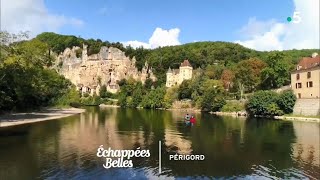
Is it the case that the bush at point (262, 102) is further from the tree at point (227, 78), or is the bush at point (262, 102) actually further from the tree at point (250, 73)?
the tree at point (227, 78)

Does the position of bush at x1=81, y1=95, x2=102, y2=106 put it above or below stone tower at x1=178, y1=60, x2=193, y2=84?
below

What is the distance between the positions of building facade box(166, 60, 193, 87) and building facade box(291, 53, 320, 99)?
203 ft

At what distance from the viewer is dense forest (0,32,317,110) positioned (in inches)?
2005

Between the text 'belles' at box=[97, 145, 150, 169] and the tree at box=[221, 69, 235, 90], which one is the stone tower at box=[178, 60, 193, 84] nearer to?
the tree at box=[221, 69, 235, 90]

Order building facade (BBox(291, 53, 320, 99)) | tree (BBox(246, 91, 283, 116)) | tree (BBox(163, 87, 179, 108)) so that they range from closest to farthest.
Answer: building facade (BBox(291, 53, 320, 99)), tree (BBox(246, 91, 283, 116)), tree (BBox(163, 87, 179, 108))

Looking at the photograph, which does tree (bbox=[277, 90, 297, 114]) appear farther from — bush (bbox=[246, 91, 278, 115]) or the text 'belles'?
the text 'belles'

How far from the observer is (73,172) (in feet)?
67.2

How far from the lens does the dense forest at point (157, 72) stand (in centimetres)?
5094

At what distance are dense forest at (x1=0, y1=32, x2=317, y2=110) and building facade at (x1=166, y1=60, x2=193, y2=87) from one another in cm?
532

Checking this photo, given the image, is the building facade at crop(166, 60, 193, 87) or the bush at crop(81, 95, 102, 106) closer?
the bush at crop(81, 95, 102, 106)

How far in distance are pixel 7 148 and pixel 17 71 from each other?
23.7 m

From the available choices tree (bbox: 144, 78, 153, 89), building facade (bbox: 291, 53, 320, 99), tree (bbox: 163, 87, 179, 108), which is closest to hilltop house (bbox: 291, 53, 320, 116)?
building facade (bbox: 291, 53, 320, 99)

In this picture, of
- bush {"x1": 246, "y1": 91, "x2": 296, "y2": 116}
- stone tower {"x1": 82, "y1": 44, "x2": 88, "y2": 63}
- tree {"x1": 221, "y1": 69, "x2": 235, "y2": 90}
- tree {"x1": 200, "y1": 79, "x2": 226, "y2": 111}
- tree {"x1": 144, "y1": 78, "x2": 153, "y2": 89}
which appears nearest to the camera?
bush {"x1": 246, "y1": 91, "x2": 296, "y2": 116}

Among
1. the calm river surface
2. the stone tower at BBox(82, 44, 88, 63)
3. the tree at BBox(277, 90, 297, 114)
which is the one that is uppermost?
the stone tower at BBox(82, 44, 88, 63)
